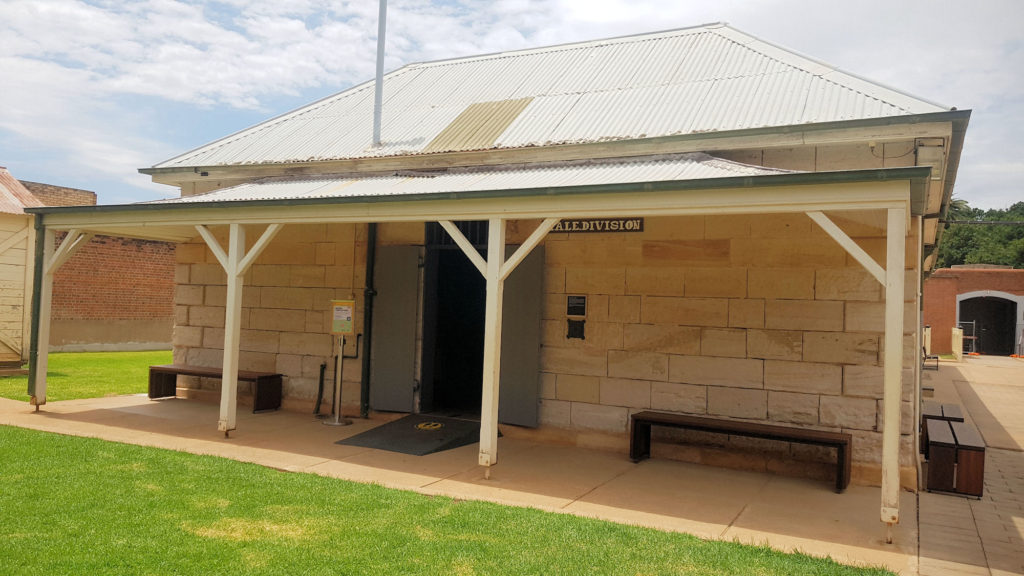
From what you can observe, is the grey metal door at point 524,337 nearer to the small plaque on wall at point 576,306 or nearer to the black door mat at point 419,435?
the small plaque on wall at point 576,306

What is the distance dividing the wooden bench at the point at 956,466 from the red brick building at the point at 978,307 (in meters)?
29.2

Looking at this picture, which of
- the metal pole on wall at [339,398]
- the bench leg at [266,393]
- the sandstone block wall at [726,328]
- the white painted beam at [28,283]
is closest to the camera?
the sandstone block wall at [726,328]

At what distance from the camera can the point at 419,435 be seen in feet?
28.4

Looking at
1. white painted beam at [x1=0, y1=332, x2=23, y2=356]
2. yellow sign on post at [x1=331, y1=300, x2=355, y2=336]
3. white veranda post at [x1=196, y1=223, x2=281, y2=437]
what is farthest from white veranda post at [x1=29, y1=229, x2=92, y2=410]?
white painted beam at [x1=0, y1=332, x2=23, y2=356]

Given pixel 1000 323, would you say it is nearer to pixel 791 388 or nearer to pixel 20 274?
pixel 791 388

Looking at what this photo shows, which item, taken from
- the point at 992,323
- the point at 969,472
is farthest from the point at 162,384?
Answer: the point at 992,323

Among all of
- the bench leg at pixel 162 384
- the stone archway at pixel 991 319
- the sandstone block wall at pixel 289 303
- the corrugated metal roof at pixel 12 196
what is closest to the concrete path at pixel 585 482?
the sandstone block wall at pixel 289 303

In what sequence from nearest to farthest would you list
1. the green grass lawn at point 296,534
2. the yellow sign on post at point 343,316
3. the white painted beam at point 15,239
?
1. the green grass lawn at point 296,534
2. the yellow sign on post at point 343,316
3. the white painted beam at point 15,239

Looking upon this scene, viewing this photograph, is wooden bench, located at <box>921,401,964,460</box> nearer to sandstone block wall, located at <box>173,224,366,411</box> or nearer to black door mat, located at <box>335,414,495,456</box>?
black door mat, located at <box>335,414,495,456</box>

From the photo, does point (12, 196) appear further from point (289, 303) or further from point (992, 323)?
point (992, 323)

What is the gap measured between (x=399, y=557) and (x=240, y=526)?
4.44 ft

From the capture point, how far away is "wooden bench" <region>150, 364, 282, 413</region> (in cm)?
1025

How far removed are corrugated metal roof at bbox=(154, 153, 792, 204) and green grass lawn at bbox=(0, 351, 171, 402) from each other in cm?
467

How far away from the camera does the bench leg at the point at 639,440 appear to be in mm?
7785
